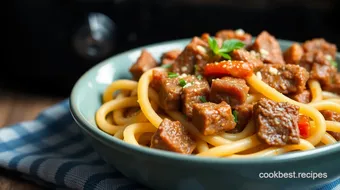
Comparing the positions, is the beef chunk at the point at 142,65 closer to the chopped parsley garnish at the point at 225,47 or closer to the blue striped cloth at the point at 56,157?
the chopped parsley garnish at the point at 225,47

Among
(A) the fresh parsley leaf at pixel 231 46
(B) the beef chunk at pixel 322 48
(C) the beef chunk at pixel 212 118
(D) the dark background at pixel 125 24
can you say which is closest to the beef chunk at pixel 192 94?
(C) the beef chunk at pixel 212 118

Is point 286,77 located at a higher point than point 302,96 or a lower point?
higher

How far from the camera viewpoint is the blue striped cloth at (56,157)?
315 centimetres

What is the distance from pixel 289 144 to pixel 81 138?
5.96 feet

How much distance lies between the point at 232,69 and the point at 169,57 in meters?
0.85

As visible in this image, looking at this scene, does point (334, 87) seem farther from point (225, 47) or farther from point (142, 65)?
point (142, 65)

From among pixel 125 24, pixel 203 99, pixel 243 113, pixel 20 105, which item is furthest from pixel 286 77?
pixel 20 105

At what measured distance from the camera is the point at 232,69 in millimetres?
3178

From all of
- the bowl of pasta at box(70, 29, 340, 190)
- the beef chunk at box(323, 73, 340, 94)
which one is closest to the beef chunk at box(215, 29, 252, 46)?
the bowl of pasta at box(70, 29, 340, 190)

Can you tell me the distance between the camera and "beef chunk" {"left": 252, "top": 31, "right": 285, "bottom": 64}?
3.59 m

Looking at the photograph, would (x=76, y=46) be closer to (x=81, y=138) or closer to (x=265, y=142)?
(x=81, y=138)

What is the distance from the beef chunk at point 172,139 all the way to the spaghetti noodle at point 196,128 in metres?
0.08

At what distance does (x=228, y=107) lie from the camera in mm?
2850

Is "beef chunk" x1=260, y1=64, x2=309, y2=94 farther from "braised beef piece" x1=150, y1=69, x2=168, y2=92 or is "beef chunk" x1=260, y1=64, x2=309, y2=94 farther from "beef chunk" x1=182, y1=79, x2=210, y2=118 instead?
"braised beef piece" x1=150, y1=69, x2=168, y2=92
